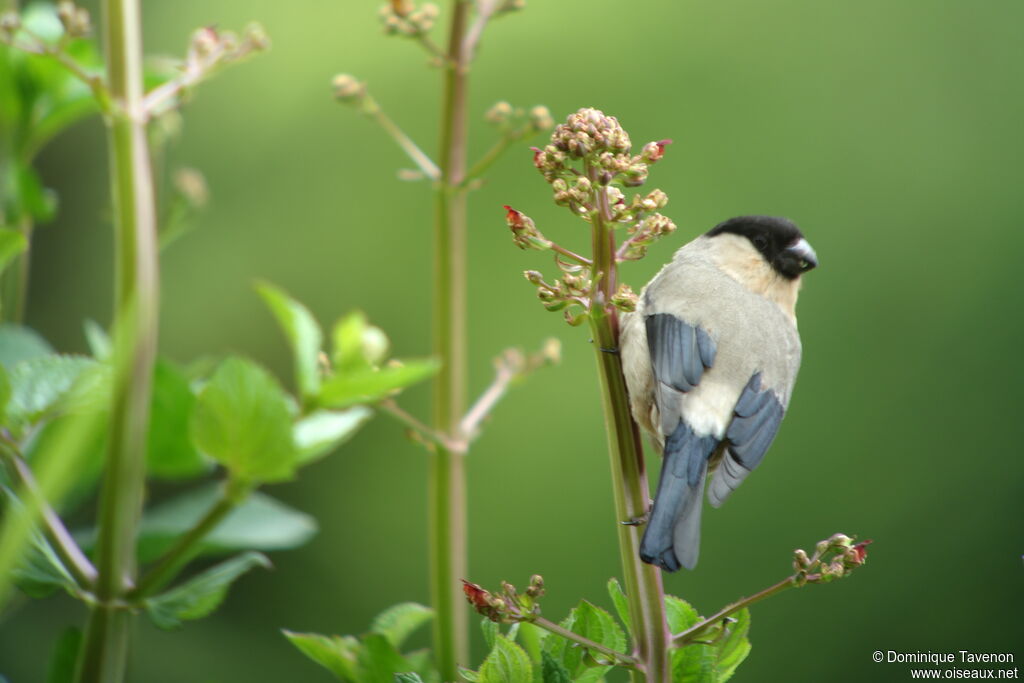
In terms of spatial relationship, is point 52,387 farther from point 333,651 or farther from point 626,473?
point 626,473

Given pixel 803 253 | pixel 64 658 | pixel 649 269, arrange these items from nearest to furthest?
pixel 64 658 < pixel 803 253 < pixel 649 269

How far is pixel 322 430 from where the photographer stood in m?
0.75

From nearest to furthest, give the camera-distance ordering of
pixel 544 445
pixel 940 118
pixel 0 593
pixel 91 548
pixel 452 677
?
pixel 0 593 → pixel 452 677 → pixel 91 548 → pixel 544 445 → pixel 940 118

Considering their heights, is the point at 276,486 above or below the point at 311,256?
below

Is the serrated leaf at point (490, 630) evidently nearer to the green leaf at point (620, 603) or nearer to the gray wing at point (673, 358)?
the green leaf at point (620, 603)

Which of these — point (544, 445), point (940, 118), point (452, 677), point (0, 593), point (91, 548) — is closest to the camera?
point (0, 593)

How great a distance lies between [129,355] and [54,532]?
124mm

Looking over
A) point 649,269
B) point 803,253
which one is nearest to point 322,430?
point 803,253

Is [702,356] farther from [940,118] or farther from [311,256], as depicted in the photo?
[940,118]

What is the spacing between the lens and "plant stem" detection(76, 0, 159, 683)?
2.25 feet

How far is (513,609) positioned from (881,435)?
1.57m

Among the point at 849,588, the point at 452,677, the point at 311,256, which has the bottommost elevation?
the point at 849,588

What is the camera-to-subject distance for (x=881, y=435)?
1.95 m

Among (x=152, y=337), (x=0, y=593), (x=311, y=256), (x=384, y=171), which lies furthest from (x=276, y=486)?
(x=0, y=593)
